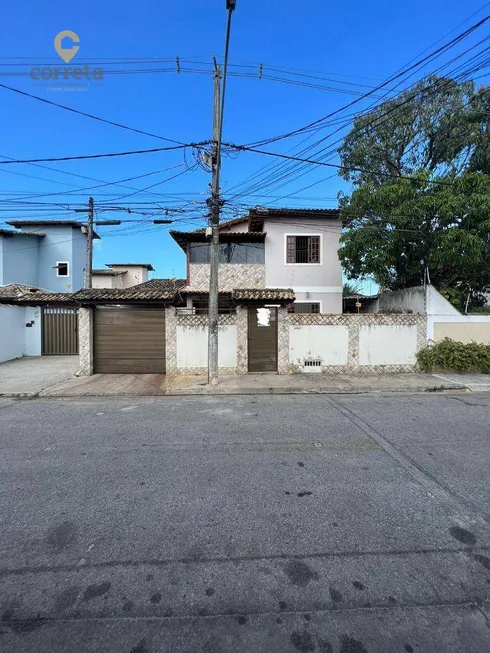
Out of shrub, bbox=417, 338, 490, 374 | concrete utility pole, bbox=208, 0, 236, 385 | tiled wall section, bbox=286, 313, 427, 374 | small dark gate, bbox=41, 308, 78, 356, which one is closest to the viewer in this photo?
concrete utility pole, bbox=208, 0, 236, 385

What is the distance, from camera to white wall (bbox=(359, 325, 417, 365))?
11.2 metres

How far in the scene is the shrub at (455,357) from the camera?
10711 mm

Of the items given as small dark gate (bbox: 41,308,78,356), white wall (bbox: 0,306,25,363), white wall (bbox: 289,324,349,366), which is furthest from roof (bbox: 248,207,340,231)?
white wall (bbox: 0,306,25,363)

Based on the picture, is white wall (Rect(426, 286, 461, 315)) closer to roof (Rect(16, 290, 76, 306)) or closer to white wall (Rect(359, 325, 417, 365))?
→ white wall (Rect(359, 325, 417, 365))

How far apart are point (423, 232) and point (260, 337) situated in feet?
23.0

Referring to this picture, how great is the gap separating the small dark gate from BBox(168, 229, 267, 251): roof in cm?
610

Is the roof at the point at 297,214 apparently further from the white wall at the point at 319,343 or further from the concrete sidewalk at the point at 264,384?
the concrete sidewalk at the point at 264,384

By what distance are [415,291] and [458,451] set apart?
8.62 m

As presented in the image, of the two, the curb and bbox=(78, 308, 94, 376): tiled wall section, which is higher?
bbox=(78, 308, 94, 376): tiled wall section

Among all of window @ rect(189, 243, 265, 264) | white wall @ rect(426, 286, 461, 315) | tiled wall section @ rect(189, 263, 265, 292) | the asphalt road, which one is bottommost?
the asphalt road

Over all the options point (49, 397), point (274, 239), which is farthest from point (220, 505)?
→ point (274, 239)

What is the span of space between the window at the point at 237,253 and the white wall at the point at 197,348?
5792 mm

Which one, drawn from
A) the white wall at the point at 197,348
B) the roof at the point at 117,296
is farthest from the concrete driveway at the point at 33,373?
the white wall at the point at 197,348

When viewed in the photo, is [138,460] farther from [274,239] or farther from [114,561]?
[274,239]
